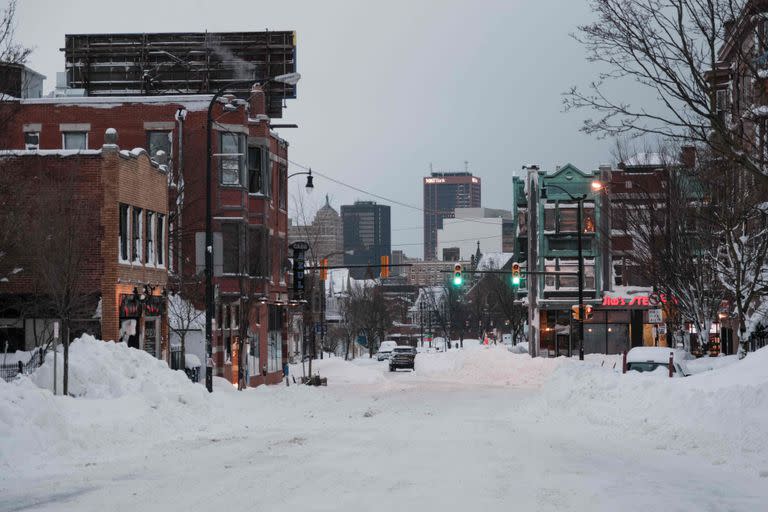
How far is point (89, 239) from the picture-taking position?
30.8 m

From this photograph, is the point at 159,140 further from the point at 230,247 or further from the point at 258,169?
the point at 230,247

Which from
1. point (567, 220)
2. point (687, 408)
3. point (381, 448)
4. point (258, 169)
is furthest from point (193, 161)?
point (567, 220)

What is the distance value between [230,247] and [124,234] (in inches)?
543

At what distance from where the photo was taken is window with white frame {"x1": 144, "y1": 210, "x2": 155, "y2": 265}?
34750mm

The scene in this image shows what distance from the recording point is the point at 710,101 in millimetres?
15930

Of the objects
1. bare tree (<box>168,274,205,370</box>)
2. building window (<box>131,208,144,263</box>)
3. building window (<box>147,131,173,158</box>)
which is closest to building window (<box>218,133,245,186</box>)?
building window (<box>147,131,173,158</box>)

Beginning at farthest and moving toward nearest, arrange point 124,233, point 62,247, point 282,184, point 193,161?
point 282,184 → point 193,161 → point 124,233 → point 62,247

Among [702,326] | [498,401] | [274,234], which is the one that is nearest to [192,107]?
[274,234]

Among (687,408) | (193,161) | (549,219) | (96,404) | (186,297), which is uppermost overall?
(193,161)

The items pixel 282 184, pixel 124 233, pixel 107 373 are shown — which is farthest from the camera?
pixel 282 184

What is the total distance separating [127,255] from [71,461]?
15969 mm

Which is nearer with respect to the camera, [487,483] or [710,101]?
[487,483]

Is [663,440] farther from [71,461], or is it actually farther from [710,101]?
[71,461]

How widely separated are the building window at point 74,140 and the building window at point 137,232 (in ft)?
46.3
